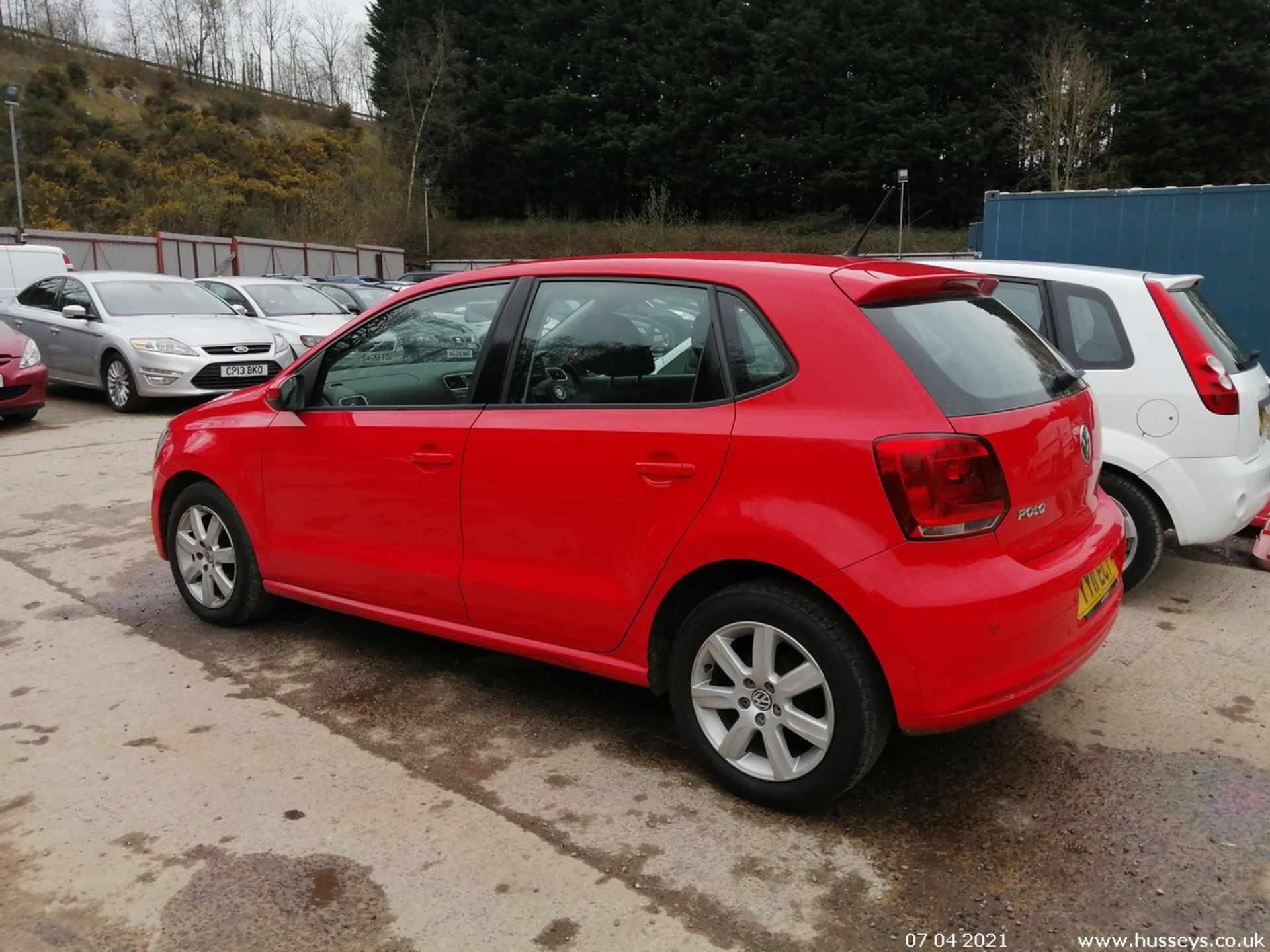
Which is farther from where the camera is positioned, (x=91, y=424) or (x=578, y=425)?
(x=91, y=424)

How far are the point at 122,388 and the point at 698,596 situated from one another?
10.3 metres

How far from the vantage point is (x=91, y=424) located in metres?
10.7

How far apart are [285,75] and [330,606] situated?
2907 inches

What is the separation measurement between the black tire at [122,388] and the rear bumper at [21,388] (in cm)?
105

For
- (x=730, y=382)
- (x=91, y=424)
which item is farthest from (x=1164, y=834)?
(x=91, y=424)

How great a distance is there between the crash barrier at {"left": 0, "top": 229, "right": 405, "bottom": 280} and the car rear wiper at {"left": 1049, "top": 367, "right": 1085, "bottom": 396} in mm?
25969

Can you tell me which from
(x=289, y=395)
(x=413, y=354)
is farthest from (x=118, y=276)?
(x=413, y=354)

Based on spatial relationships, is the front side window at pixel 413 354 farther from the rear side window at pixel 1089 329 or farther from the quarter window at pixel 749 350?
the rear side window at pixel 1089 329

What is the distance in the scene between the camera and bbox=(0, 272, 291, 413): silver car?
11.2 metres

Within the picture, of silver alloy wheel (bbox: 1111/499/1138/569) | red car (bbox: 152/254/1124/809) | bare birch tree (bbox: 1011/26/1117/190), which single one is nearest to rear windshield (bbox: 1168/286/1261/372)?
silver alloy wheel (bbox: 1111/499/1138/569)

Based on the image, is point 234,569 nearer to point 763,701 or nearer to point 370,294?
point 763,701

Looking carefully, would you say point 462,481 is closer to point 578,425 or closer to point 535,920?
point 578,425

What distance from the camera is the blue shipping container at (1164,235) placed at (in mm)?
9195

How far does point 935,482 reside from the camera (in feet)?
8.98
